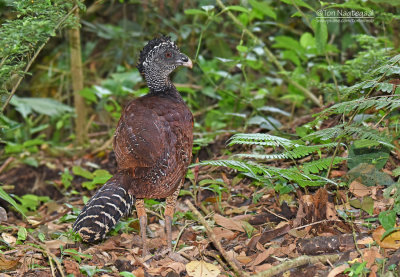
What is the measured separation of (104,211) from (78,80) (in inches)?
178

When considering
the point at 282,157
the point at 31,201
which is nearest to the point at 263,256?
the point at 282,157

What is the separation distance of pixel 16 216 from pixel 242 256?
3.34 m

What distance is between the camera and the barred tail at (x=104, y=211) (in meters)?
3.78

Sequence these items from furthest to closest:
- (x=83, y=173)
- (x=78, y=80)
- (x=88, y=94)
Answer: (x=78, y=80) < (x=88, y=94) < (x=83, y=173)

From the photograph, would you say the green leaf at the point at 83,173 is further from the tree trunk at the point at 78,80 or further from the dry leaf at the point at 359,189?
the dry leaf at the point at 359,189

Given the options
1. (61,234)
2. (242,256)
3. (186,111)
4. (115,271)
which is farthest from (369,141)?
(61,234)

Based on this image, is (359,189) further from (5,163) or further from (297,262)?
(5,163)

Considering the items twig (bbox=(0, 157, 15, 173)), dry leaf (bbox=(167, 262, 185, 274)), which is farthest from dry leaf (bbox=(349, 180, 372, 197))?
twig (bbox=(0, 157, 15, 173))

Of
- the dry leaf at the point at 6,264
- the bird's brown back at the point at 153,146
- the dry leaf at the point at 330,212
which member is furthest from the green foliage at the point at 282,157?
the dry leaf at the point at 6,264

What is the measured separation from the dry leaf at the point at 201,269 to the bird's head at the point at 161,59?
1.99 m

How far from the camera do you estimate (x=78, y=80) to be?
26.3ft

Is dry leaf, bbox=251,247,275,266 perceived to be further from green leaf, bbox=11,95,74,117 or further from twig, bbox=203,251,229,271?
green leaf, bbox=11,95,74,117

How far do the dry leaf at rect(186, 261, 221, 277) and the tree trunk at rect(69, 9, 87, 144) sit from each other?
15.0ft

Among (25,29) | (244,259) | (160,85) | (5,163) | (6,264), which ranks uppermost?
(25,29)
